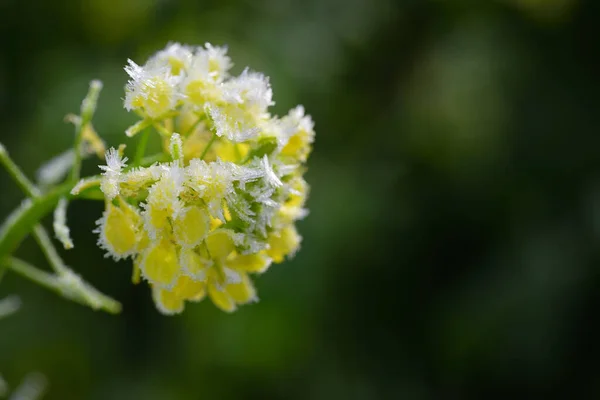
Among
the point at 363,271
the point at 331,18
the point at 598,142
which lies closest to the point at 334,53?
the point at 331,18

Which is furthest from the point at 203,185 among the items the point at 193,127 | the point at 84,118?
the point at 84,118

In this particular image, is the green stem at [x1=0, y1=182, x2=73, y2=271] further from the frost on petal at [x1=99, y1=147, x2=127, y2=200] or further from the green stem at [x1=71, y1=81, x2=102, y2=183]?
the frost on petal at [x1=99, y1=147, x2=127, y2=200]

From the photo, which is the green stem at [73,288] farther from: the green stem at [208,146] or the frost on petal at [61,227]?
the green stem at [208,146]

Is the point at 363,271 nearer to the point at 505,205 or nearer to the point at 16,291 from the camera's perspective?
the point at 505,205

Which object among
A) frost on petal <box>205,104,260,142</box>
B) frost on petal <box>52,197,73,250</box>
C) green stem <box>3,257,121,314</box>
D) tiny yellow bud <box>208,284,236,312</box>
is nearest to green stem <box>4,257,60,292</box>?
green stem <box>3,257,121,314</box>

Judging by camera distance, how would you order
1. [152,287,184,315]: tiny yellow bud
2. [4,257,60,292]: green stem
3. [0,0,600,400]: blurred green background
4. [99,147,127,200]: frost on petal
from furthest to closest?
[0,0,600,400]: blurred green background, [4,257,60,292]: green stem, [152,287,184,315]: tiny yellow bud, [99,147,127,200]: frost on petal

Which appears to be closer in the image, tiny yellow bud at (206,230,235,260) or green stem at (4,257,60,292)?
tiny yellow bud at (206,230,235,260)
